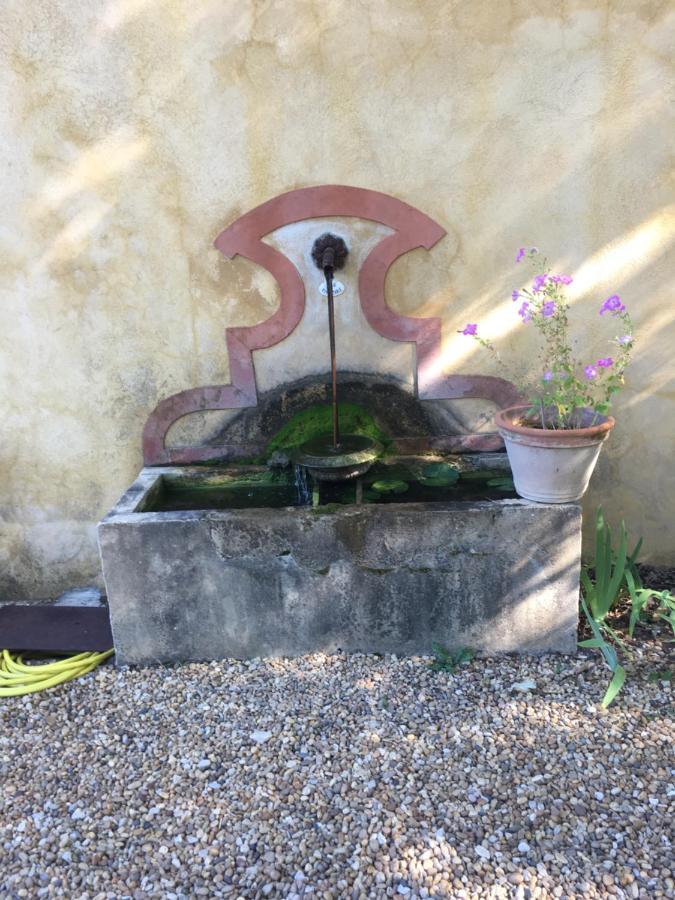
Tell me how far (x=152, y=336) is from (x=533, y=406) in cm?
175

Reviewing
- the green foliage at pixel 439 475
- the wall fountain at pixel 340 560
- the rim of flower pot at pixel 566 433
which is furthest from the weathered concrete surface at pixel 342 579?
the green foliage at pixel 439 475

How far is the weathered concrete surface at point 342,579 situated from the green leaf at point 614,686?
298 mm

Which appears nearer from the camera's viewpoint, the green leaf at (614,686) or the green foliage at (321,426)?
the green leaf at (614,686)

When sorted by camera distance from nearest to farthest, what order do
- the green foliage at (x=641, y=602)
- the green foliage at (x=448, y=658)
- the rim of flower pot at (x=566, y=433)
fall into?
the rim of flower pot at (x=566, y=433) < the green foliage at (x=448, y=658) < the green foliage at (x=641, y=602)

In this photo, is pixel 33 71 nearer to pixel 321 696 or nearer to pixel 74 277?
pixel 74 277

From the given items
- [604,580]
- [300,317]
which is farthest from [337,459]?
[604,580]

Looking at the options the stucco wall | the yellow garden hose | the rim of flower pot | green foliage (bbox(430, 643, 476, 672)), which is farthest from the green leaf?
the yellow garden hose

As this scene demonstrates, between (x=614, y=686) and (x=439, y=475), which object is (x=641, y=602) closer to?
(x=614, y=686)

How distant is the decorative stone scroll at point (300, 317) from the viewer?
3.05 meters

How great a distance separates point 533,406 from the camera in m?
2.85

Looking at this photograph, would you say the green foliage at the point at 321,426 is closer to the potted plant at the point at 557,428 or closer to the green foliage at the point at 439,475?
the green foliage at the point at 439,475

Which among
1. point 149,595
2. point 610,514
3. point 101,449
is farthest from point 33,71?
point 610,514

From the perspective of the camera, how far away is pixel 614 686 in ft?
7.82

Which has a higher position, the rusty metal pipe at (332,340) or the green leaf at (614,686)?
the rusty metal pipe at (332,340)
